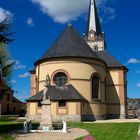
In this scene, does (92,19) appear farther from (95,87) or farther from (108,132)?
(108,132)

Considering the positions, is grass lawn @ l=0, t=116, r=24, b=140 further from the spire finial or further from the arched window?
the spire finial

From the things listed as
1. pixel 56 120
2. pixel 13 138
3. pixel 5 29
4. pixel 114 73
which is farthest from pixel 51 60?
pixel 13 138

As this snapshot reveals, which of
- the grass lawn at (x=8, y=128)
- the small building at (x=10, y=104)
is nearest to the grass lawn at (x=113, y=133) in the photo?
the grass lawn at (x=8, y=128)

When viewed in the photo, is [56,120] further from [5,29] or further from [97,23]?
[97,23]

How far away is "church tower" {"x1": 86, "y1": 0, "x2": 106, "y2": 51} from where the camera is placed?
70.6 metres

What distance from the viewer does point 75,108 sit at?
101 feet

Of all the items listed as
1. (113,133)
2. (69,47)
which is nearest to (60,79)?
(69,47)

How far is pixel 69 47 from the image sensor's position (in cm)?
3500

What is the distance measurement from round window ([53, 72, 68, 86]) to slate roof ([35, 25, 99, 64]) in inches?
88.7

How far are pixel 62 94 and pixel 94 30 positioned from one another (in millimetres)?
42295

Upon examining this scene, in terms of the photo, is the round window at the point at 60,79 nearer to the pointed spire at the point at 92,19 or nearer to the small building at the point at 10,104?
the small building at the point at 10,104

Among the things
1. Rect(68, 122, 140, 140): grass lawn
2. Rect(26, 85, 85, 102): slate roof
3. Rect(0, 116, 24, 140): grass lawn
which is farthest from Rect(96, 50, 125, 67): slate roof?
Rect(68, 122, 140, 140): grass lawn

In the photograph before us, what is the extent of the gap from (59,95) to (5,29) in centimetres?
1575

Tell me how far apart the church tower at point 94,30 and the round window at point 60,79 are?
127 ft
